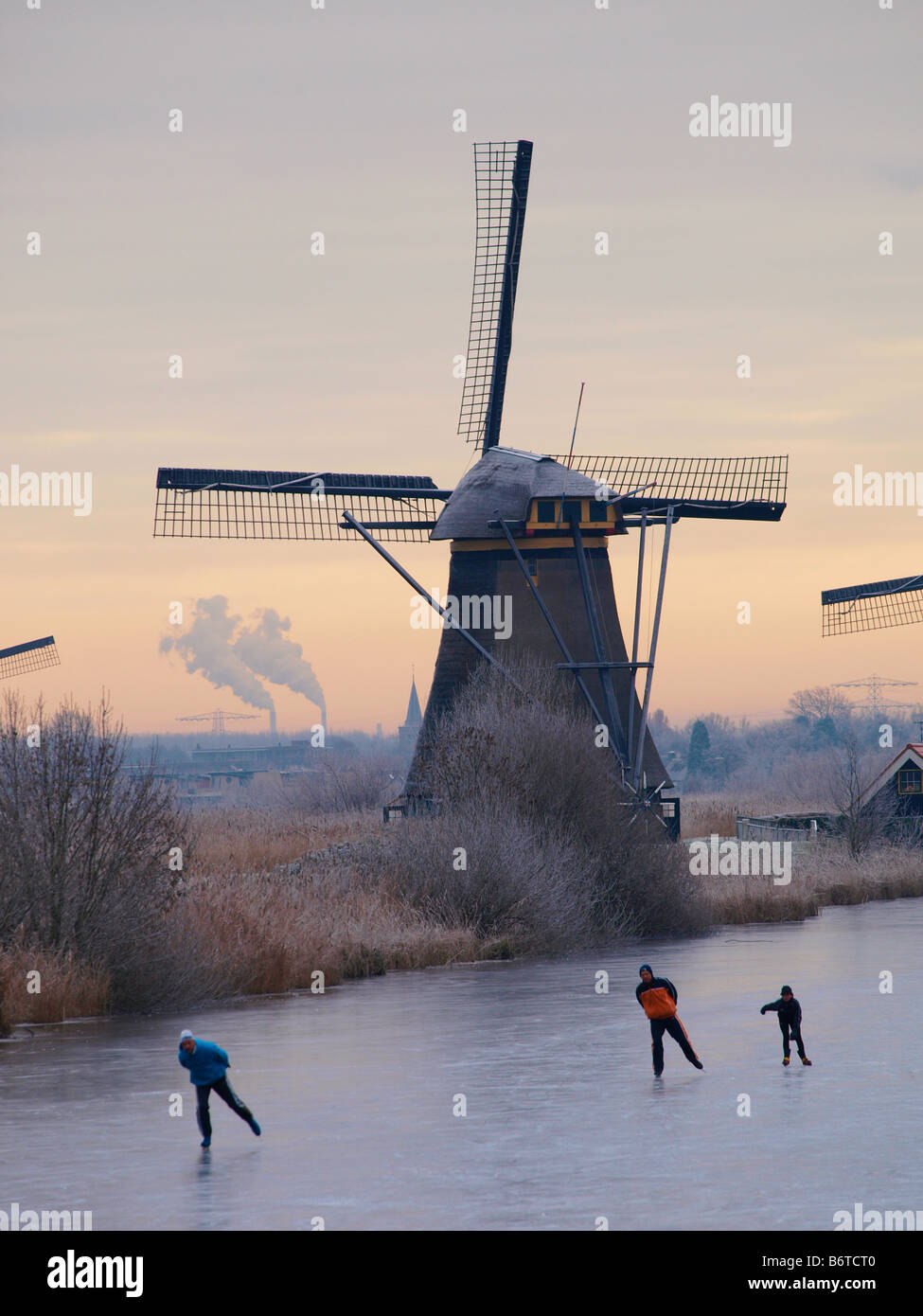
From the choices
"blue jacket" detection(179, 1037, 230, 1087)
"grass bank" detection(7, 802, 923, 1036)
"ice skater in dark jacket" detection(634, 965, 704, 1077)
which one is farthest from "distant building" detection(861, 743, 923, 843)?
"blue jacket" detection(179, 1037, 230, 1087)

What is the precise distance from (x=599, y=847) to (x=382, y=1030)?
14239 mm

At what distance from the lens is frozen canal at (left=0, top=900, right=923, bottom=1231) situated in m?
13.1

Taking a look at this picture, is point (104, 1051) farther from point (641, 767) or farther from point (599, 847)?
point (641, 767)

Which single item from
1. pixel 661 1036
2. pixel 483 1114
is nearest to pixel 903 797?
pixel 661 1036

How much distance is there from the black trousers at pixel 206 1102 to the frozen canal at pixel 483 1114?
26 cm

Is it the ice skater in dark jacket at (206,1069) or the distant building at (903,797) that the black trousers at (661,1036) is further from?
the distant building at (903,797)

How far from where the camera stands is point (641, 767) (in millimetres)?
41781

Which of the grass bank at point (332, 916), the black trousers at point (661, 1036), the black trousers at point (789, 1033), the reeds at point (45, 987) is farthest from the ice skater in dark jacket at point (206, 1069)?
the grass bank at point (332, 916)

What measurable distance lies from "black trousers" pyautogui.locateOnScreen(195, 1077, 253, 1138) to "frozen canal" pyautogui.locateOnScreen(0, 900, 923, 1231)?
257mm

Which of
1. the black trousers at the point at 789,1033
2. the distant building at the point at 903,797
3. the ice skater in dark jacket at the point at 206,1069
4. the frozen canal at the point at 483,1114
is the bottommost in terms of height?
the frozen canal at the point at 483,1114

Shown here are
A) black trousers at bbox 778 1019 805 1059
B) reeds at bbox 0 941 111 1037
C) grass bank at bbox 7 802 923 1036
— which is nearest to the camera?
black trousers at bbox 778 1019 805 1059

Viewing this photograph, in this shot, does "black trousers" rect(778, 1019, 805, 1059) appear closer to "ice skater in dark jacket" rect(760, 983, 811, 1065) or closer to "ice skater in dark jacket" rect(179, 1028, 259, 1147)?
"ice skater in dark jacket" rect(760, 983, 811, 1065)

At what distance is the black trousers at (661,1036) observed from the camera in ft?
60.6

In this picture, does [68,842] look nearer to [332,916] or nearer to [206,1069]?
[332,916]
